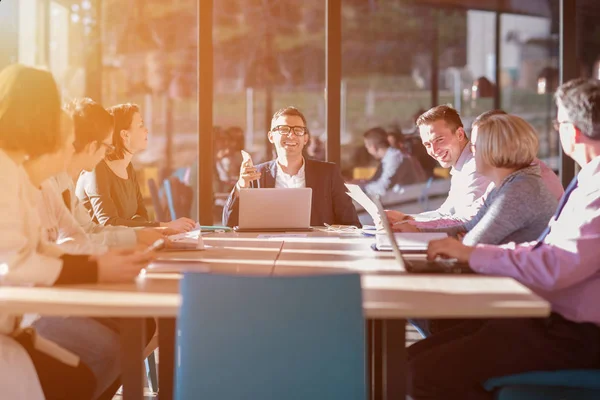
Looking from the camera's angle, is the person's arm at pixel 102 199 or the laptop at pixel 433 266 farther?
the person's arm at pixel 102 199

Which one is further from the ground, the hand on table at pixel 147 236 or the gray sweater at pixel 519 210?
the gray sweater at pixel 519 210

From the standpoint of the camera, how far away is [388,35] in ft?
40.6

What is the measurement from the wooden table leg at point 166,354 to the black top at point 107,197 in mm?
1389

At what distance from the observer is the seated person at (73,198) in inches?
127

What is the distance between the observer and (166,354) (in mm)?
2709

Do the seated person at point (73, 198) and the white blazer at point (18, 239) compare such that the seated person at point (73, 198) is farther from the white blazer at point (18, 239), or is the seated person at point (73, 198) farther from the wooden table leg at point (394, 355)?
the wooden table leg at point (394, 355)

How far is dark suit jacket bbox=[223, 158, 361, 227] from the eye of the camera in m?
4.91

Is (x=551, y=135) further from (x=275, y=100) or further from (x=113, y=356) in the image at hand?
(x=113, y=356)

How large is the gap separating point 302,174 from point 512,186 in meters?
2.18

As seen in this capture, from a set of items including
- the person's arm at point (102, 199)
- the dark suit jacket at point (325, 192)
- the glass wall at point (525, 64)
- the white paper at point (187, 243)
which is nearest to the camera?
the white paper at point (187, 243)

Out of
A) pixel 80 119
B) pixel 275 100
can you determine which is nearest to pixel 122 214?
pixel 80 119

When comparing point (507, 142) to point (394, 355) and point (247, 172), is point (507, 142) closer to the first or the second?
point (394, 355)

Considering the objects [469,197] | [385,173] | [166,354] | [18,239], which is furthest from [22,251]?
[385,173]

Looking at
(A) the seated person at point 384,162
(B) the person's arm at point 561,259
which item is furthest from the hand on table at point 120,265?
(A) the seated person at point 384,162
